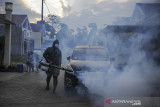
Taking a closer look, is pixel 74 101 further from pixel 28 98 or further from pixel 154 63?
pixel 154 63

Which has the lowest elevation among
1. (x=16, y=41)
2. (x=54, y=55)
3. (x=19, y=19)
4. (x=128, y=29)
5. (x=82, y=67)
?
(x=82, y=67)

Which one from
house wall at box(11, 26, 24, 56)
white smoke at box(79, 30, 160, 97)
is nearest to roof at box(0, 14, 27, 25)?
house wall at box(11, 26, 24, 56)

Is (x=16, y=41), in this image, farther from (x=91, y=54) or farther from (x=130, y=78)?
(x=130, y=78)

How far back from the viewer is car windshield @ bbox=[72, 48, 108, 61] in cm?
620

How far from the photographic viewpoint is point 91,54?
6426mm

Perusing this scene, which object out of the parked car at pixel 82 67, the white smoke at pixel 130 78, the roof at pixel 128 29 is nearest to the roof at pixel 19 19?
the roof at pixel 128 29

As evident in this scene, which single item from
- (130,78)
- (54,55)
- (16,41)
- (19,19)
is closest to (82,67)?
(54,55)

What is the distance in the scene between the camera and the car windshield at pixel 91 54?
20.3ft

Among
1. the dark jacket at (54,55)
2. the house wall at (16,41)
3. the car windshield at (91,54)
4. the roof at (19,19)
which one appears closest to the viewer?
the dark jacket at (54,55)

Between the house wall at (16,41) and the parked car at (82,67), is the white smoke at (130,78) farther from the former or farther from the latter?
the house wall at (16,41)

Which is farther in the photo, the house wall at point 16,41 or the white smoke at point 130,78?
the house wall at point 16,41

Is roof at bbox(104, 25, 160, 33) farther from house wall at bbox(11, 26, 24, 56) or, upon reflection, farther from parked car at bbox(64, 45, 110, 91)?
house wall at bbox(11, 26, 24, 56)

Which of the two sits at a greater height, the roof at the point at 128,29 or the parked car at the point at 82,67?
the roof at the point at 128,29

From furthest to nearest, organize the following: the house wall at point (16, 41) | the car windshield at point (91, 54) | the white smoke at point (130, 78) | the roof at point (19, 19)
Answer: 1. the roof at point (19, 19)
2. the house wall at point (16, 41)
3. the car windshield at point (91, 54)
4. the white smoke at point (130, 78)
